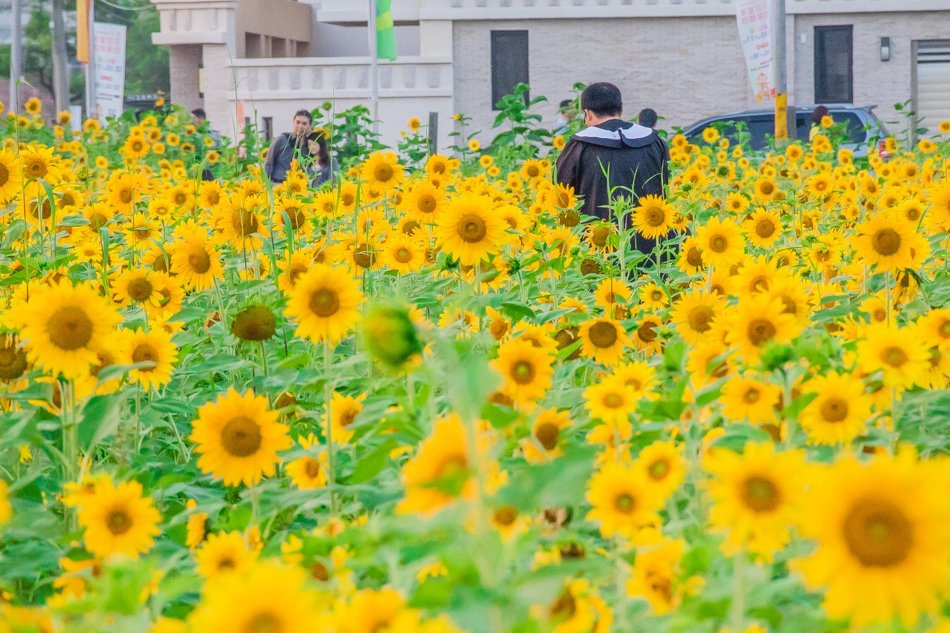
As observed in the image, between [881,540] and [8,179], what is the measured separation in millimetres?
2645

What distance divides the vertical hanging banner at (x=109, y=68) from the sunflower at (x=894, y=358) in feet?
40.3

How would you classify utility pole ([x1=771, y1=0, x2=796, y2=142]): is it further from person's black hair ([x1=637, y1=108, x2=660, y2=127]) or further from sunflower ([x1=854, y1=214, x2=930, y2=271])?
sunflower ([x1=854, y1=214, x2=930, y2=271])

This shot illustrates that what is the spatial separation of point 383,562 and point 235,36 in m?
27.3

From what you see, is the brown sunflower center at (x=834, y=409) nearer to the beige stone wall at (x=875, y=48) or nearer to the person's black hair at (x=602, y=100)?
the person's black hair at (x=602, y=100)

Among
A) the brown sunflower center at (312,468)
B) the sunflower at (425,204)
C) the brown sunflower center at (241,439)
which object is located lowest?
the brown sunflower center at (312,468)

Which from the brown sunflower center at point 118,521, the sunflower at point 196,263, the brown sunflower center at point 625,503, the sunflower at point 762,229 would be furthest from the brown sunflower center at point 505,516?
the sunflower at point 762,229

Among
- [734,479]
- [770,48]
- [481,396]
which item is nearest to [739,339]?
[734,479]

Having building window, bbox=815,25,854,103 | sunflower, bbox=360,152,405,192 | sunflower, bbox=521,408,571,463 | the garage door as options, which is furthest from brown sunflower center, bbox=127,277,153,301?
the garage door

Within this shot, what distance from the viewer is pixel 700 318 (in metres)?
2.44

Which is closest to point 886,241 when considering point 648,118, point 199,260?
point 199,260

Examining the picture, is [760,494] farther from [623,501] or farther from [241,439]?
[241,439]

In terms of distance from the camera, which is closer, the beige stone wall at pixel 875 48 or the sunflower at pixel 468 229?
the sunflower at pixel 468 229

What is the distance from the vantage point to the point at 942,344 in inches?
85.4

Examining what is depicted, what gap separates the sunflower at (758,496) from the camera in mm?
1233
